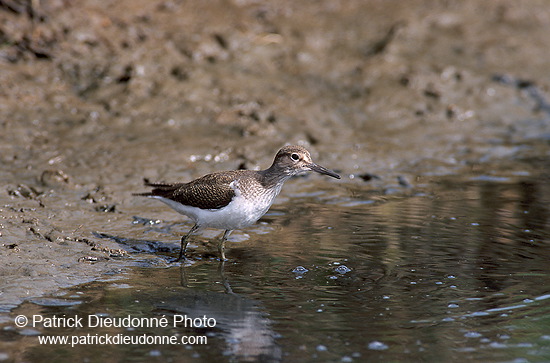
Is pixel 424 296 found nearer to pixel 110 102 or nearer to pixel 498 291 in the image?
pixel 498 291

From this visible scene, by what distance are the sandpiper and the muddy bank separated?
1.03m

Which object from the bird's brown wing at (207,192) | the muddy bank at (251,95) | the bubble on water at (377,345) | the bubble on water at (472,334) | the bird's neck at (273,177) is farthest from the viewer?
the muddy bank at (251,95)

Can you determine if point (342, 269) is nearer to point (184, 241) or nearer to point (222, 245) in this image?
point (222, 245)

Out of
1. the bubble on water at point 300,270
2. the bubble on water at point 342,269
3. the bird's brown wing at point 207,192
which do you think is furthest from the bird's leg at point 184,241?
the bubble on water at point 342,269

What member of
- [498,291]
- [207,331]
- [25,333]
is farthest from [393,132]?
[25,333]

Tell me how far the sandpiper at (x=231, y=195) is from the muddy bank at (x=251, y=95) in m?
1.03

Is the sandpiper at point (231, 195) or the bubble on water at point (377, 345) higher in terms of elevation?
the sandpiper at point (231, 195)

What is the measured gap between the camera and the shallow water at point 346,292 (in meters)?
5.95

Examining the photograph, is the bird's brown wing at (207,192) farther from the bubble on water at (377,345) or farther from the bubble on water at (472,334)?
the bubble on water at (472,334)

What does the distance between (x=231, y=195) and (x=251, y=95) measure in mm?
4417

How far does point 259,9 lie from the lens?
13875mm

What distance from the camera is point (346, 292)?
280 inches

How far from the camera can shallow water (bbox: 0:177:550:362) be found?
5949 mm

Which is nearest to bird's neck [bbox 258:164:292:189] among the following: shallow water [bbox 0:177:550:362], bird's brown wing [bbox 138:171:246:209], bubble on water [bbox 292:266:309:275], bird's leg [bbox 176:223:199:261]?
bird's brown wing [bbox 138:171:246:209]
